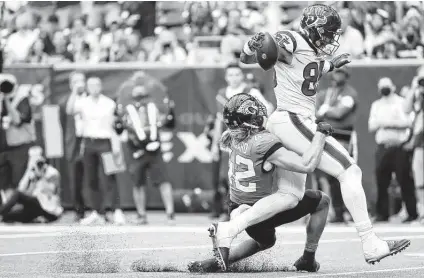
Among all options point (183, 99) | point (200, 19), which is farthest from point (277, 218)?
point (200, 19)

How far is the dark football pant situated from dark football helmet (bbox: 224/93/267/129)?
2.13ft

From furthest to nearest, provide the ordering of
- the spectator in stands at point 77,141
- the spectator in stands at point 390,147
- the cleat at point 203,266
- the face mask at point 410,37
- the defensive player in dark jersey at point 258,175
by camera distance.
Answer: the face mask at point 410,37 → the spectator in stands at point 77,141 → the spectator in stands at point 390,147 → the cleat at point 203,266 → the defensive player in dark jersey at point 258,175

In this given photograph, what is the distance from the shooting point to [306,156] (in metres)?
7.18

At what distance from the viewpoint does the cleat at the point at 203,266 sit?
7336 millimetres

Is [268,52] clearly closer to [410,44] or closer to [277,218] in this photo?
[277,218]

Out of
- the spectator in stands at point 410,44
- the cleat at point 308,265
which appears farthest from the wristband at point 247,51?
the spectator in stands at point 410,44

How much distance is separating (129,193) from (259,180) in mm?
7967

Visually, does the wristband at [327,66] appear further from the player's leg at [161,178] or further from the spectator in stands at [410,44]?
the spectator in stands at [410,44]

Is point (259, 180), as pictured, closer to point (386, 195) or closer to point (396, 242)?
point (396, 242)

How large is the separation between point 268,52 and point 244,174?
3.04ft

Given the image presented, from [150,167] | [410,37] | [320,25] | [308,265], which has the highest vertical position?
[320,25]

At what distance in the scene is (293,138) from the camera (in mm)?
7391

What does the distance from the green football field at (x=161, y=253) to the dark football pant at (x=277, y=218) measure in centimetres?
26

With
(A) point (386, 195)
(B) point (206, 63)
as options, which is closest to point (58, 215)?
(B) point (206, 63)
